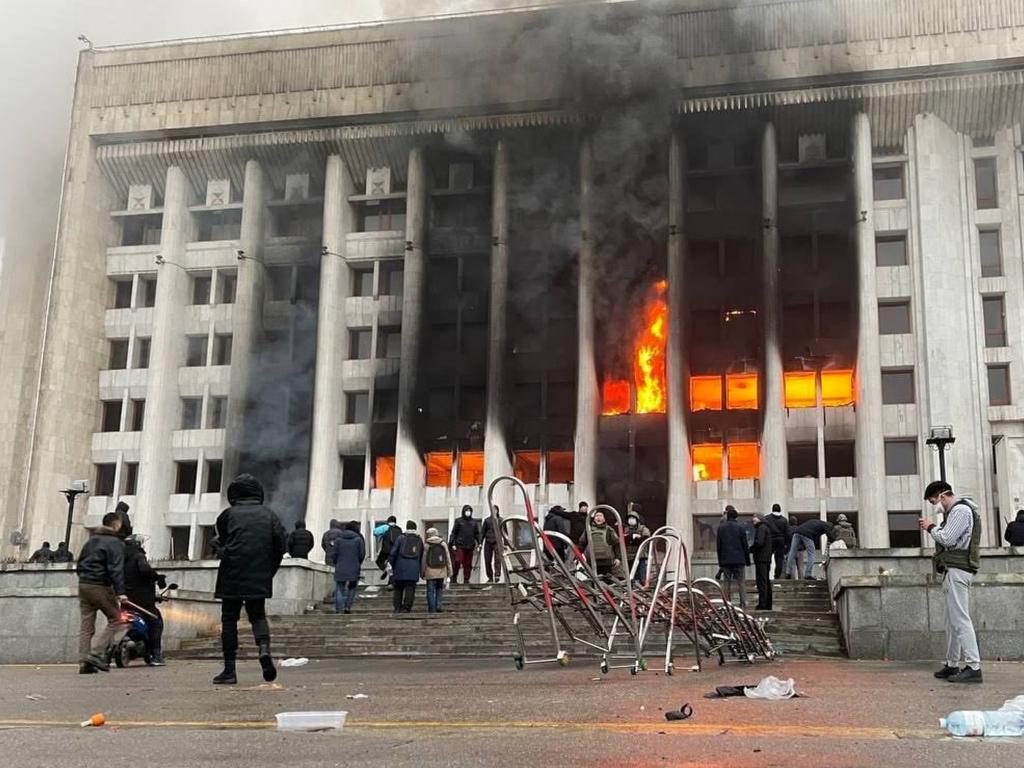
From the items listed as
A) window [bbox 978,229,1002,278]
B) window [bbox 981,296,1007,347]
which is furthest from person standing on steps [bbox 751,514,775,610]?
window [bbox 978,229,1002,278]

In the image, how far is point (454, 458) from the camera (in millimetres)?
35062

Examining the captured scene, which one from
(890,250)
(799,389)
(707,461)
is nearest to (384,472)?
(707,461)

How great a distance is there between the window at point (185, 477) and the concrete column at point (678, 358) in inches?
645

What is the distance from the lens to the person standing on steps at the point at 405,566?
16.8 meters

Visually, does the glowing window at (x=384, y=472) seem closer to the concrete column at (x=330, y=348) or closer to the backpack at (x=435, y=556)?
the concrete column at (x=330, y=348)

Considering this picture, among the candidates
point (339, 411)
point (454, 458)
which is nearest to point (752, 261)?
point (454, 458)

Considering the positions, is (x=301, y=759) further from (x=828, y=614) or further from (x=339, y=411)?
(x=339, y=411)

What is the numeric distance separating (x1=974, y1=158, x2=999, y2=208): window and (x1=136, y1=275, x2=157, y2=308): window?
2820cm

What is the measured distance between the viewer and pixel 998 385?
1271 inches

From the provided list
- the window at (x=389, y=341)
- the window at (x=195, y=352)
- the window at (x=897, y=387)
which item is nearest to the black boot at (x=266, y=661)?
the window at (x=897, y=387)

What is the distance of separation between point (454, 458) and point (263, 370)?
7.57 metres

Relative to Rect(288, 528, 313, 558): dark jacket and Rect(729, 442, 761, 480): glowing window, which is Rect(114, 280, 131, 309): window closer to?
Rect(729, 442, 761, 480): glowing window

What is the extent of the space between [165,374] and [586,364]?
14.9 metres

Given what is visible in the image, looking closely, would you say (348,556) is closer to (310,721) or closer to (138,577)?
(138,577)
